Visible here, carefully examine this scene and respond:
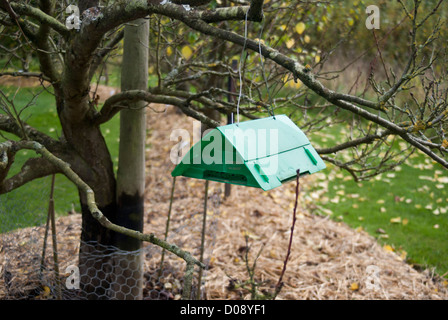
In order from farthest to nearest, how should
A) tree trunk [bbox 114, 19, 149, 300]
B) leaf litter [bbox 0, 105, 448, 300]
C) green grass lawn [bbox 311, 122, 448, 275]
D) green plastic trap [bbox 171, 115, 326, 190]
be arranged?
green grass lawn [bbox 311, 122, 448, 275] → leaf litter [bbox 0, 105, 448, 300] → tree trunk [bbox 114, 19, 149, 300] → green plastic trap [bbox 171, 115, 326, 190]

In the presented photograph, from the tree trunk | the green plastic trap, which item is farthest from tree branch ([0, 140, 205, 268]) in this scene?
the tree trunk

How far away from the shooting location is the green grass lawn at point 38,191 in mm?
4231

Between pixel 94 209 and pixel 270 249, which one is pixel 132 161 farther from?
pixel 270 249

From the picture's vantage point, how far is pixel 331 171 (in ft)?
26.3

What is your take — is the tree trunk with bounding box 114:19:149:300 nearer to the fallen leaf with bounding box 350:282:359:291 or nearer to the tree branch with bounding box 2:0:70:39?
the tree branch with bounding box 2:0:70:39

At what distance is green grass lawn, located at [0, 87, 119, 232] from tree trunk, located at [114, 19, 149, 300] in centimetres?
71

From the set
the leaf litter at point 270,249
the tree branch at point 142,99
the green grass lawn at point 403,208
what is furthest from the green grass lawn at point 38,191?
the green grass lawn at point 403,208

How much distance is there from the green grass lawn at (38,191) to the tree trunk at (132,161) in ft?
2.32

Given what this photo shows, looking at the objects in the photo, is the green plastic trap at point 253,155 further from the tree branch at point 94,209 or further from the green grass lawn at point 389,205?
the green grass lawn at point 389,205

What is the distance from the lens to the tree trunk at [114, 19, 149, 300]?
10.6ft

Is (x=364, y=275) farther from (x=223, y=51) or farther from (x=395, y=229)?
(x=223, y=51)

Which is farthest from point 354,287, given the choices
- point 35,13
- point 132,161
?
point 35,13

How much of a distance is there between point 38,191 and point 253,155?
481cm

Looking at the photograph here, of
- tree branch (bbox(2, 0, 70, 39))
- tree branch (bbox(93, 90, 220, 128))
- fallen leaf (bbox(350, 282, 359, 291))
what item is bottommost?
fallen leaf (bbox(350, 282, 359, 291))
